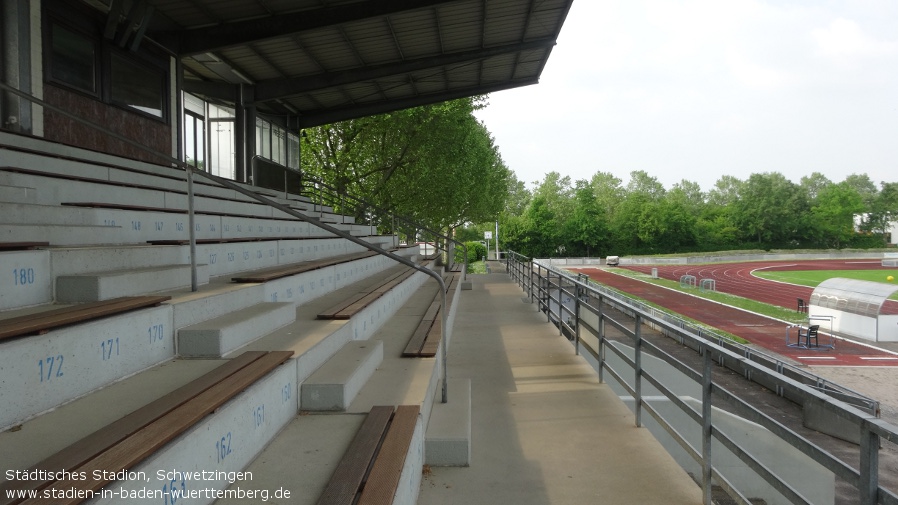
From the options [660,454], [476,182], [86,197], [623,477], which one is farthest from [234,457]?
[476,182]

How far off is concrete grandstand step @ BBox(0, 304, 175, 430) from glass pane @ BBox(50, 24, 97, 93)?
23.0 ft

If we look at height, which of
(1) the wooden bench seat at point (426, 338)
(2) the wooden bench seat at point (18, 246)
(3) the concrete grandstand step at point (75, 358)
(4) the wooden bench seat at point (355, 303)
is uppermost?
(2) the wooden bench seat at point (18, 246)

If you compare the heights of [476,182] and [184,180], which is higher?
[476,182]

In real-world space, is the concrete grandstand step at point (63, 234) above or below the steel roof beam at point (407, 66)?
below

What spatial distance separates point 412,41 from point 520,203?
10522 centimetres

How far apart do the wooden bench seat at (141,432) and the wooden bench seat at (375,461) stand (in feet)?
1.97

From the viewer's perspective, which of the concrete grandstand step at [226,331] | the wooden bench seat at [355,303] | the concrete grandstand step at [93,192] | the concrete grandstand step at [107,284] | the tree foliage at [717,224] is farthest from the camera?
the tree foliage at [717,224]

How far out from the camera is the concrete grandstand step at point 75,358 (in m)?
2.14

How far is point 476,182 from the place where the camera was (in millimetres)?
30281

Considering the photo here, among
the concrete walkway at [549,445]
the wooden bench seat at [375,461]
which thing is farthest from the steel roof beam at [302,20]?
the wooden bench seat at [375,461]

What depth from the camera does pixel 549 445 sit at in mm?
4418

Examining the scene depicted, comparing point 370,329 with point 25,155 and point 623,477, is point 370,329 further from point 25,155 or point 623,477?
point 25,155

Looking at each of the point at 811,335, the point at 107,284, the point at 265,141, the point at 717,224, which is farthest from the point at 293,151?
the point at 717,224

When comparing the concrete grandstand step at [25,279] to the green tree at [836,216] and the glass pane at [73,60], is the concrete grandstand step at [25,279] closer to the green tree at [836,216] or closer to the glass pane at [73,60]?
the glass pane at [73,60]
